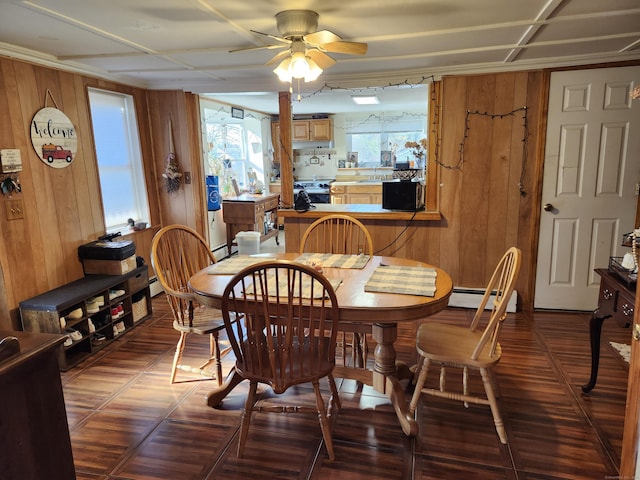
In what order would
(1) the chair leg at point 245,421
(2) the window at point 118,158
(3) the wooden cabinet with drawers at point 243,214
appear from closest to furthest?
(1) the chair leg at point 245,421
(2) the window at point 118,158
(3) the wooden cabinet with drawers at point 243,214

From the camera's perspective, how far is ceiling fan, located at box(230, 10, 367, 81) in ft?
6.87

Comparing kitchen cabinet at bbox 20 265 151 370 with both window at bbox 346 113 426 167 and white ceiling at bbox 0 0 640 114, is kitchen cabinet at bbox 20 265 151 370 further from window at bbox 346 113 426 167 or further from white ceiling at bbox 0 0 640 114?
window at bbox 346 113 426 167

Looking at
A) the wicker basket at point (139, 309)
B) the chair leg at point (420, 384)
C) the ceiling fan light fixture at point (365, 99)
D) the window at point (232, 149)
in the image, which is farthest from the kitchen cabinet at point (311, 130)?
the chair leg at point (420, 384)

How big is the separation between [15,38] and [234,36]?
1324mm

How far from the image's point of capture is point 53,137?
10.0 ft

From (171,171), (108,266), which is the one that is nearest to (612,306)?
(108,266)

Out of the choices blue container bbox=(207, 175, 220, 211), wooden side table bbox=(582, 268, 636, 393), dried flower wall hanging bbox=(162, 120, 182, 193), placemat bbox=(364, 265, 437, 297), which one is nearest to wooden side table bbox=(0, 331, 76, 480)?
placemat bbox=(364, 265, 437, 297)

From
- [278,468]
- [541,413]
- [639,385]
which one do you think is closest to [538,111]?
[541,413]

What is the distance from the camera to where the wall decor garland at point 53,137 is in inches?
115

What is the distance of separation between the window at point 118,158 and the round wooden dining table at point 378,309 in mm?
1921

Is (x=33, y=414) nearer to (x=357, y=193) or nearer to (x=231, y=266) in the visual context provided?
(x=231, y=266)

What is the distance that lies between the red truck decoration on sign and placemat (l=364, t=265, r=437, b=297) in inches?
98.8

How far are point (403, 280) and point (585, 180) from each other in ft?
7.53

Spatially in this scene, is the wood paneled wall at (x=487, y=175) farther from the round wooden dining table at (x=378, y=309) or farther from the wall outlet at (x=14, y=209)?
the wall outlet at (x=14, y=209)
